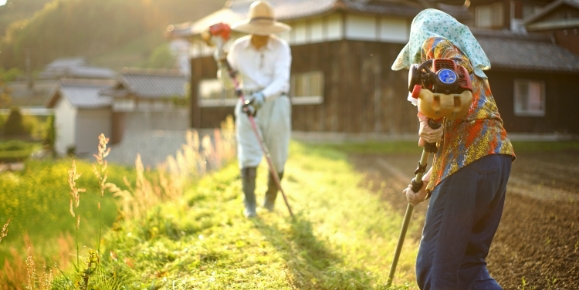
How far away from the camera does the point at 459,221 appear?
2.25 m

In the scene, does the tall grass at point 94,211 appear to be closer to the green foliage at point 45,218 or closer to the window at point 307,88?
the green foliage at point 45,218

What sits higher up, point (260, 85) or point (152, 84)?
point (152, 84)

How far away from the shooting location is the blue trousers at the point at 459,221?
2.24 meters

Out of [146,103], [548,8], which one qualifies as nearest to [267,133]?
[548,8]

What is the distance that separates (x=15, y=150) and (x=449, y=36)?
27038mm

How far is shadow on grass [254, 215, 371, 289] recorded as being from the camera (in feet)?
10.2

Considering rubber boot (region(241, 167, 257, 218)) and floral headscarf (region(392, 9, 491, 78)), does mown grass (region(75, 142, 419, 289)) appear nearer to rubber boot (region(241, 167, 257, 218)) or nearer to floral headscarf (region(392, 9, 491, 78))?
rubber boot (region(241, 167, 257, 218))

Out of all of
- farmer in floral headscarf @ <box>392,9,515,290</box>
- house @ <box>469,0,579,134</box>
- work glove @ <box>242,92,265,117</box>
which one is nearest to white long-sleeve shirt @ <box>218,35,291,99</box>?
work glove @ <box>242,92,265,117</box>

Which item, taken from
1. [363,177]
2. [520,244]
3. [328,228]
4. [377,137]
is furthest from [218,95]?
[520,244]

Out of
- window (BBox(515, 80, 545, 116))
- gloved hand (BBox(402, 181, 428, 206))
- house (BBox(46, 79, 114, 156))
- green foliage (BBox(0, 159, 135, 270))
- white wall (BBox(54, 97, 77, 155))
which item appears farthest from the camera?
white wall (BBox(54, 97, 77, 155))

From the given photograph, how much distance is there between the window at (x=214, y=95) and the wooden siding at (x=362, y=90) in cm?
490

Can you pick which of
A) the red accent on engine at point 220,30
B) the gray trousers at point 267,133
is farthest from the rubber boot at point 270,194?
the red accent on engine at point 220,30

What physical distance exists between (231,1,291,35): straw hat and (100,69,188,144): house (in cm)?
2273

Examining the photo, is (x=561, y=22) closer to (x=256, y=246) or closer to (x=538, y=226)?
(x=538, y=226)
